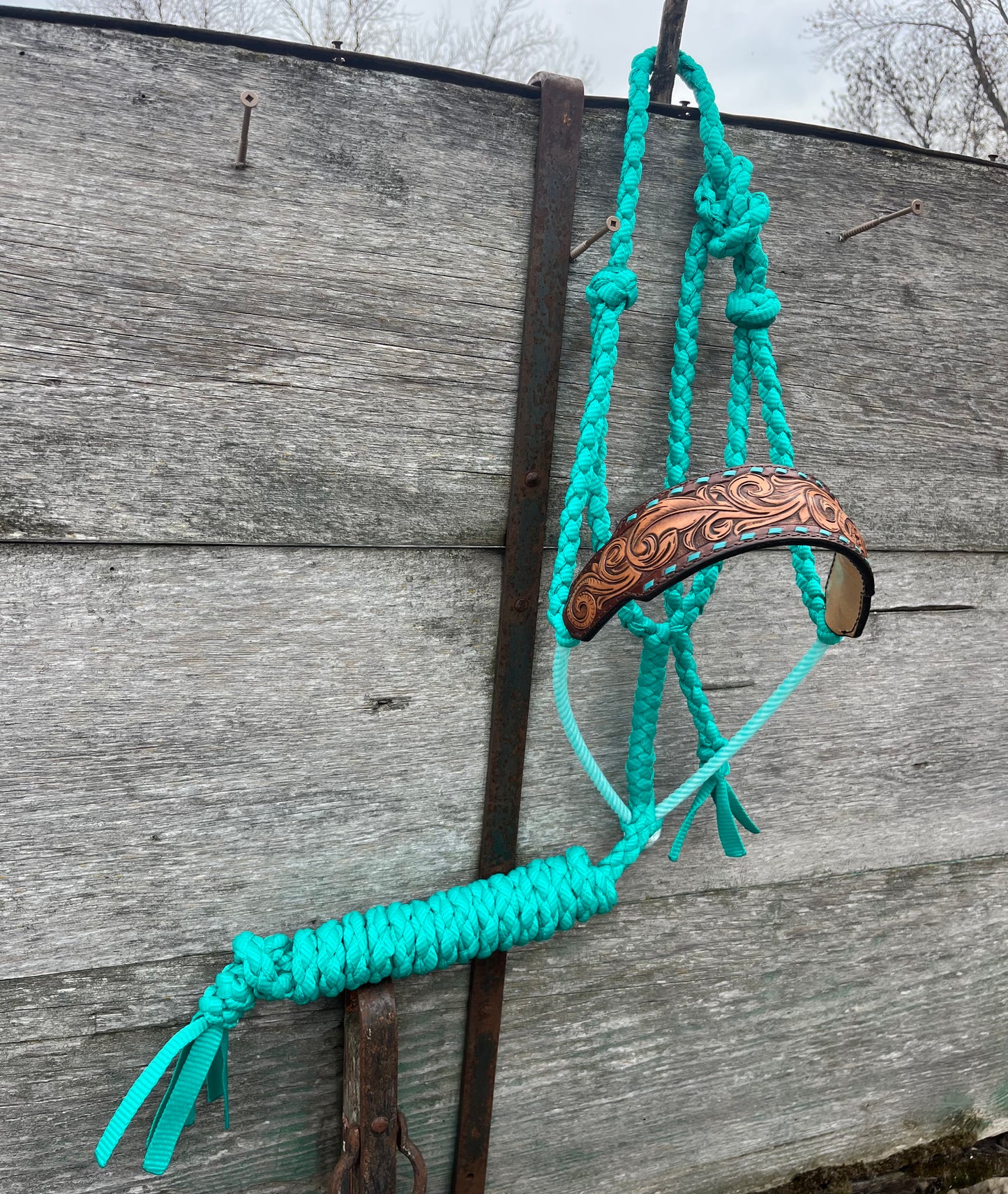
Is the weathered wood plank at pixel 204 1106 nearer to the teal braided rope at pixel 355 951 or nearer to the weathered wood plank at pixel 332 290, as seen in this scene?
the teal braided rope at pixel 355 951

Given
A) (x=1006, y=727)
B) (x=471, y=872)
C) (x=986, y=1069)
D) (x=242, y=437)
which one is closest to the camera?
(x=242, y=437)

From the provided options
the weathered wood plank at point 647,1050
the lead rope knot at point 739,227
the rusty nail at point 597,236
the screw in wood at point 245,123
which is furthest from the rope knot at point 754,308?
the weathered wood plank at point 647,1050

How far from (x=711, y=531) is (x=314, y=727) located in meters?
0.36

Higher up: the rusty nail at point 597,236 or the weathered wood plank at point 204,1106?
the rusty nail at point 597,236

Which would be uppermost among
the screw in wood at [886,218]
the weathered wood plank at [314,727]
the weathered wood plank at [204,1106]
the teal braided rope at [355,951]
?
the screw in wood at [886,218]

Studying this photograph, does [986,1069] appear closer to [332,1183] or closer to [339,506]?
[332,1183]

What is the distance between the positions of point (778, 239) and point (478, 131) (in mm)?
273

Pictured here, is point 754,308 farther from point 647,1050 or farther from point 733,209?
point 647,1050

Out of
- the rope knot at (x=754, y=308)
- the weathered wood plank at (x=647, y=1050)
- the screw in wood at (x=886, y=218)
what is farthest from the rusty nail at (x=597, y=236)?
the weathered wood plank at (x=647, y=1050)

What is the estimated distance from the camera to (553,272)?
0.64 metres

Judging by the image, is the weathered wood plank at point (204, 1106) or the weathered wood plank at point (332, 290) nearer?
the weathered wood plank at point (332, 290)

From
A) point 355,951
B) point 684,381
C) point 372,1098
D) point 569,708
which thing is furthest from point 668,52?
point 372,1098

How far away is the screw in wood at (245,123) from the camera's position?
0.53 metres

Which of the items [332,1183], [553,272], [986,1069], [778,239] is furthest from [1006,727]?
[332,1183]
